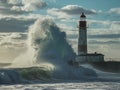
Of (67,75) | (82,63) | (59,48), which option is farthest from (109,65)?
(67,75)

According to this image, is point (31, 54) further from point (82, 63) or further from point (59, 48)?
point (82, 63)

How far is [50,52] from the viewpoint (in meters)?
40.1

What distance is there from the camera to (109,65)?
56.5 meters

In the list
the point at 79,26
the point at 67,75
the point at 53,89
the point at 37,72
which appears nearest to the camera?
the point at 53,89

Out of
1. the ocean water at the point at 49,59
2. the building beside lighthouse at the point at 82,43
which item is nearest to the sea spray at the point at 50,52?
the ocean water at the point at 49,59

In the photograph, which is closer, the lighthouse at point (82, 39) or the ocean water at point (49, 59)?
the ocean water at point (49, 59)

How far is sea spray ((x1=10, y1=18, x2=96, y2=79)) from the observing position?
38688 millimetres

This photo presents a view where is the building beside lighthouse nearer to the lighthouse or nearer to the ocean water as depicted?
the lighthouse

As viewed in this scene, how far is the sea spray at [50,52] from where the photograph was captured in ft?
127

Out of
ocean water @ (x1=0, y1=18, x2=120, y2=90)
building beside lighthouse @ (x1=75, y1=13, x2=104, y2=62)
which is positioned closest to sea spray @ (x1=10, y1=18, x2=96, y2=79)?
ocean water @ (x1=0, y1=18, x2=120, y2=90)

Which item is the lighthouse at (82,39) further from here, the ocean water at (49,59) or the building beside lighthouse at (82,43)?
the ocean water at (49,59)

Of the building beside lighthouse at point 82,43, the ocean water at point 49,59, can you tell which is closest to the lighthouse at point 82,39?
the building beside lighthouse at point 82,43

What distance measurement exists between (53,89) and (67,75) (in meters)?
12.3

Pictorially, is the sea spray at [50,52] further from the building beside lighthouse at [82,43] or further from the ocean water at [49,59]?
the building beside lighthouse at [82,43]
